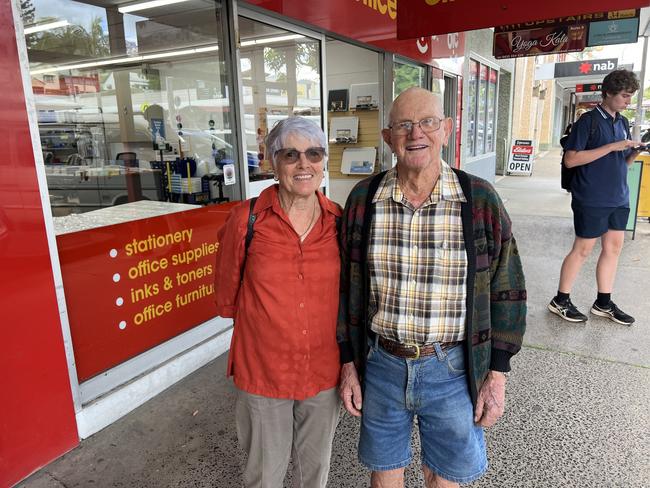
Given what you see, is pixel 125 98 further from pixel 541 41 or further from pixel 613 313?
pixel 541 41

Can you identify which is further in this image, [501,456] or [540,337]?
[540,337]

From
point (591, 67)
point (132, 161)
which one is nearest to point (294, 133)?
point (132, 161)

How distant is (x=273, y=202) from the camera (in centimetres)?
157

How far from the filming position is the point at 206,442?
249 cm

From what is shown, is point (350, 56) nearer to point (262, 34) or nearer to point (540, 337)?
point (262, 34)

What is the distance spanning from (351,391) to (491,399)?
1.49ft

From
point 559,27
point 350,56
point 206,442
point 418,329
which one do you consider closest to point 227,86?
point 206,442

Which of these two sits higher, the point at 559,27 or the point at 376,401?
the point at 559,27

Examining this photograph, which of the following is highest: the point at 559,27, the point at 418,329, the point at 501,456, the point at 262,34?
the point at 559,27

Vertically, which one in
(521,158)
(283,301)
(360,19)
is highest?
(360,19)

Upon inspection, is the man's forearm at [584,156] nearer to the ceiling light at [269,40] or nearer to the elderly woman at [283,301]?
the ceiling light at [269,40]

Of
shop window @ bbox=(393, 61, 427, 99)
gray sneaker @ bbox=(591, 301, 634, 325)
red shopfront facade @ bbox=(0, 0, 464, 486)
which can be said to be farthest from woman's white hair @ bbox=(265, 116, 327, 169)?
shop window @ bbox=(393, 61, 427, 99)

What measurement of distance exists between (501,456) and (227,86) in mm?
2907

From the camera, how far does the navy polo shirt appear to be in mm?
3490
